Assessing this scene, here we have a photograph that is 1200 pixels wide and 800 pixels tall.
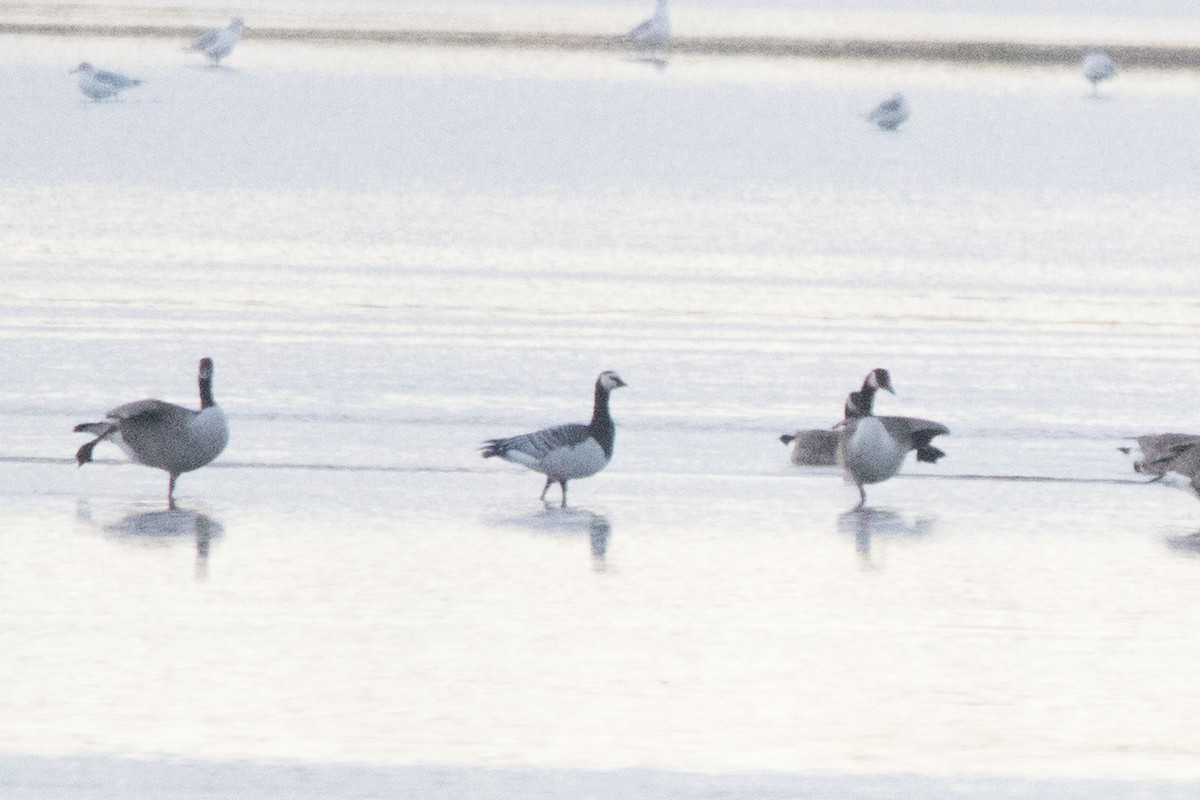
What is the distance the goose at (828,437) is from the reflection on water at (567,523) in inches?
71.9

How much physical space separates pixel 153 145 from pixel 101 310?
2786 centimetres

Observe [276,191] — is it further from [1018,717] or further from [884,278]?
[1018,717]

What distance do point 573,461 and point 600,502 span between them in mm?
438

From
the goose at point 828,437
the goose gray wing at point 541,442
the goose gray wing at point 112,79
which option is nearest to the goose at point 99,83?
the goose gray wing at point 112,79

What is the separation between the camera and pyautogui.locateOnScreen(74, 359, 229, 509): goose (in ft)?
37.7

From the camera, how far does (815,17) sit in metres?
184

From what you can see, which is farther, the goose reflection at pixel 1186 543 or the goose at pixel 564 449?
the goose at pixel 564 449

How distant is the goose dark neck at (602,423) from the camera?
11.8m

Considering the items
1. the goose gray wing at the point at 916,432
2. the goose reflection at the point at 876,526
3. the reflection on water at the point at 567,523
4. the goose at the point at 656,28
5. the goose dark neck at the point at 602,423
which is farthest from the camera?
the goose at the point at 656,28

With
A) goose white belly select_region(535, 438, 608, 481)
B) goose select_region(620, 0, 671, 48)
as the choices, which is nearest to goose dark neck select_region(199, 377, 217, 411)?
goose white belly select_region(535, 438, 608, 481)

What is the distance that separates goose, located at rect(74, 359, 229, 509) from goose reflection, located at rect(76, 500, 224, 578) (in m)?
0.28

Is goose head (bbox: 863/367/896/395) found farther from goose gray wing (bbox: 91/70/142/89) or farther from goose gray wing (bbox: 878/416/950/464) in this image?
goose gray wing (bbox: 91/70/142/89)

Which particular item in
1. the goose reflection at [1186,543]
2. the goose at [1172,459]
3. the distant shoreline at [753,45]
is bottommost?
the goose reflection at [1186,543]

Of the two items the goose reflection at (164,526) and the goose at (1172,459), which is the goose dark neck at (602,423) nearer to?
the goose reflection at (164,526)
